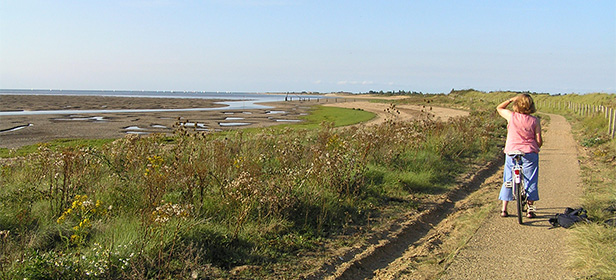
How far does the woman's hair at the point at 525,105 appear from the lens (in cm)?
643

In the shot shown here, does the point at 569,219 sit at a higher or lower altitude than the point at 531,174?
lower

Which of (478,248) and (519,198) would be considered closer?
(478,248)

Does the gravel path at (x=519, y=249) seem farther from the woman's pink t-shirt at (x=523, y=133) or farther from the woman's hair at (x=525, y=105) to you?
the woman's hair at (x=525, y=105)

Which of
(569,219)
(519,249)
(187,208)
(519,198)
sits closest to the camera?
(187,208)

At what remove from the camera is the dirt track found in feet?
16.0

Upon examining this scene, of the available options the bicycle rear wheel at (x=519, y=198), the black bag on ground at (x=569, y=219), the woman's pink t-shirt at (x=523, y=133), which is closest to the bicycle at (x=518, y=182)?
the bicycle rear wheel at (x=519, y=198)

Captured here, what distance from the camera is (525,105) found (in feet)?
21.2

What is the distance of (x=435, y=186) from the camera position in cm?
952

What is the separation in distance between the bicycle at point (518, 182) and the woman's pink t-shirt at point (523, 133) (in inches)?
4.2

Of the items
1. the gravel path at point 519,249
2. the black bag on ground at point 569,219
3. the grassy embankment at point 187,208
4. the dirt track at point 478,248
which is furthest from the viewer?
the black bag on ground at point 569,219

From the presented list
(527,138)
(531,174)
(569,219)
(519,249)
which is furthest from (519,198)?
(519,249)

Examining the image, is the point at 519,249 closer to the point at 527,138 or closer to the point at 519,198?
the point at 519,198

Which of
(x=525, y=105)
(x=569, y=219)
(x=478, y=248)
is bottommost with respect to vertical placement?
(x=478, y=248)

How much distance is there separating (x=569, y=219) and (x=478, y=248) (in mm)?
1754
